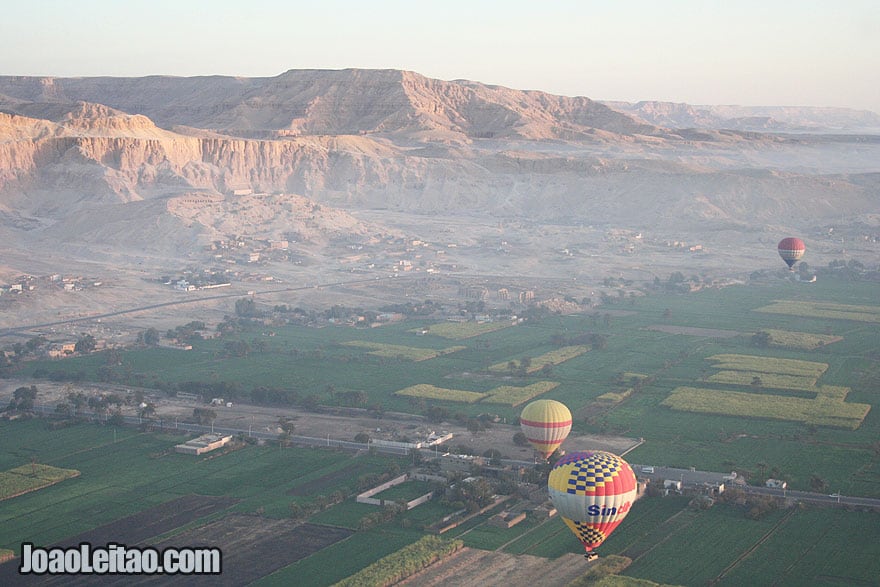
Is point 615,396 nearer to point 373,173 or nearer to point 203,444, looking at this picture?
point 203,444

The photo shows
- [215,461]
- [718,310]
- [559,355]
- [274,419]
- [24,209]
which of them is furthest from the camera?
[24,209]

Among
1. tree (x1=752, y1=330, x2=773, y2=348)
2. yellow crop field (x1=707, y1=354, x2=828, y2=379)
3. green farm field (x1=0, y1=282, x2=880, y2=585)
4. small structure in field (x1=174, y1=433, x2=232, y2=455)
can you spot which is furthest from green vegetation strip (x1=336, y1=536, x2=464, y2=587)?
tree (x1=752, y1=330, x2=773, y2=348)

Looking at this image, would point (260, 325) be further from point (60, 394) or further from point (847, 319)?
point (847, 319)

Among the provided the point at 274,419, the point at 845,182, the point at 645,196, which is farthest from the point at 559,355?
the point at 845,182

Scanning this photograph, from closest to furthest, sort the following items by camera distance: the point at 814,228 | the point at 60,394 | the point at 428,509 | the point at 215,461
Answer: the point at 428,509, the point at 215,461, the point at 60,394, the point at 814,228

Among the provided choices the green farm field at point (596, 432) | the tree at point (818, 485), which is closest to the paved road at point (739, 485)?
the tree at point (818, 485)

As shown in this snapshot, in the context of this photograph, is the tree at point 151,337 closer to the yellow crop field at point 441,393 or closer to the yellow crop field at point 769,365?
the yellow crop field at point 441,393

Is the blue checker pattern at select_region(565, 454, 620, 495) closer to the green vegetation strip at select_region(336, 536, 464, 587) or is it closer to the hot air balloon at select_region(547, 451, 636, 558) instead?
the hot air balloon at select_region(547, 451, 636, 558)

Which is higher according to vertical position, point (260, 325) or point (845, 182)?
point (845, 182)

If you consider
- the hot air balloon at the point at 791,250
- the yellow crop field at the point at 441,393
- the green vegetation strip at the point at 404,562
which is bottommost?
the yellow crop field at the point at 441,393
